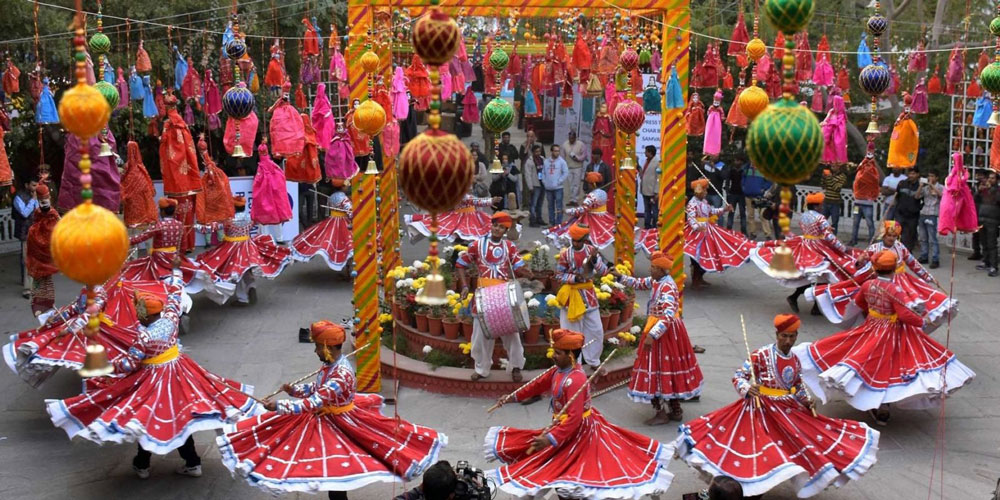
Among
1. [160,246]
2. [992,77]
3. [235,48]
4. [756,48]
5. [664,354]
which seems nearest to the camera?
[992,77]

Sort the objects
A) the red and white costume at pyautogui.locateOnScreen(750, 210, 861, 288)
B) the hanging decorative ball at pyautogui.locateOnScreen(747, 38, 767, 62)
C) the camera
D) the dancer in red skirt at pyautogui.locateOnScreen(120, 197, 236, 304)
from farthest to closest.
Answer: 1. the red and white costume at pyautogui.locateOnScreen(750, 210, 861, 288)
2. the dancer in red skirt at pyautogui.locateOnScreen(120, 197, 236, 304)
3. the hanging decorative ball at pyautogui.locateOnScreen(747, 38, 767, 62)
4. the camera

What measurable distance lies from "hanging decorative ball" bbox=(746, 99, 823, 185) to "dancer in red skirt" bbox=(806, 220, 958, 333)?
578cm

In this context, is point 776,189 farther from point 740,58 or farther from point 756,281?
point 740,58

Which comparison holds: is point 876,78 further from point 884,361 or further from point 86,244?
point 86,244

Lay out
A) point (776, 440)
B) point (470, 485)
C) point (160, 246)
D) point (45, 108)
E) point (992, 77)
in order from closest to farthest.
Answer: point (470, 485)
point (776, 440)
point (992, 77)
point (45, 108)
point (160, 246)

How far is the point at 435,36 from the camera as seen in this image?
15.0ft

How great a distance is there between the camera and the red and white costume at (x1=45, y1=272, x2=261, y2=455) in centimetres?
757

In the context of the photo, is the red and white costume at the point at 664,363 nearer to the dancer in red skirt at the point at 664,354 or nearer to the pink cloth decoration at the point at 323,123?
the dancer in red skirt at the point at 664,354

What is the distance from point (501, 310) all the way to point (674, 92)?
260 centimetres

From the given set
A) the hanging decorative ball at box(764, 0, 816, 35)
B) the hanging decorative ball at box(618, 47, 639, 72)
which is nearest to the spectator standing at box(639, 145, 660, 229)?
the hanging decorative ball at box(618, 47, 639, 72)

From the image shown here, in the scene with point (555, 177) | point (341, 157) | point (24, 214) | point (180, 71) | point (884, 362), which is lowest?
point (884, 362)

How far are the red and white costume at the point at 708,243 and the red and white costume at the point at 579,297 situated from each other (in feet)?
11.9

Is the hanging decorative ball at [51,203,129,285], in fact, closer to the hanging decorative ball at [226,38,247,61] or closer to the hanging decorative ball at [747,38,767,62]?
the hanging decorative ball at [226,38,247,61]

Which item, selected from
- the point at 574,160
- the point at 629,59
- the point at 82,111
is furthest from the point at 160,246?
the point at 574,160
